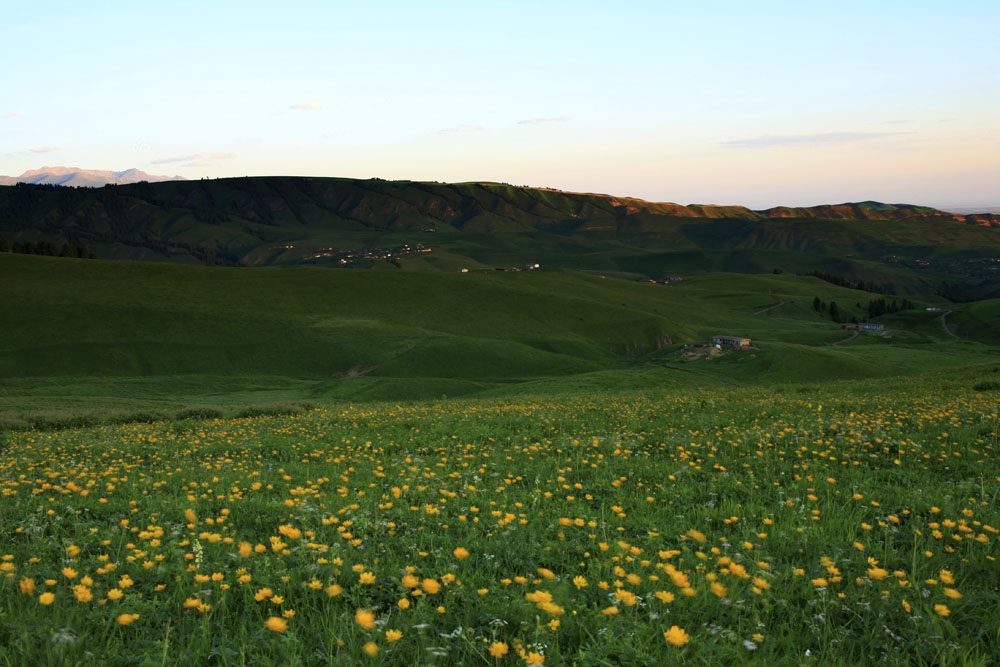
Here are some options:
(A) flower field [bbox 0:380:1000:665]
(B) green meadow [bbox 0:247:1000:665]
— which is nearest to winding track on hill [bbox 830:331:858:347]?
(B) green meadow [bbox 0:247:1000:665]

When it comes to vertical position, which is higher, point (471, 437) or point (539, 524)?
point (539, 524)

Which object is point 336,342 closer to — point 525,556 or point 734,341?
point 734,341

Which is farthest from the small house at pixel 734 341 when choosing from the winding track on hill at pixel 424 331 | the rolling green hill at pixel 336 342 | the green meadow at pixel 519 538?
the green meadow at pixel 519 538

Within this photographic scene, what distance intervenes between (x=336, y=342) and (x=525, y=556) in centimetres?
9515

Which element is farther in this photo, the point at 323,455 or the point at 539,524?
the point at 323,455

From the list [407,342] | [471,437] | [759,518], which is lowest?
[407,342]

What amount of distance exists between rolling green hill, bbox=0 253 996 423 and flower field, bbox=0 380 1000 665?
1653 inches

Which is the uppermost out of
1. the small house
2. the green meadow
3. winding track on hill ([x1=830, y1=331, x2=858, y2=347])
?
the green meadow

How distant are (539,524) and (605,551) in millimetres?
1124

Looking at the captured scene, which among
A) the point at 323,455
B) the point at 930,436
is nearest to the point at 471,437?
the point at 323,455

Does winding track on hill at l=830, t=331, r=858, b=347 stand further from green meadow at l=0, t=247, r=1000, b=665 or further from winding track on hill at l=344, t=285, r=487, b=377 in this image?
green meadow at l=0, t=247, r=1000, b=665

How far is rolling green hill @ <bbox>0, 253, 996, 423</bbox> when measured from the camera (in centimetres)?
6342

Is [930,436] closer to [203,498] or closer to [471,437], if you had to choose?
[471,437]

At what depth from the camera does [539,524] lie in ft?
22.1
